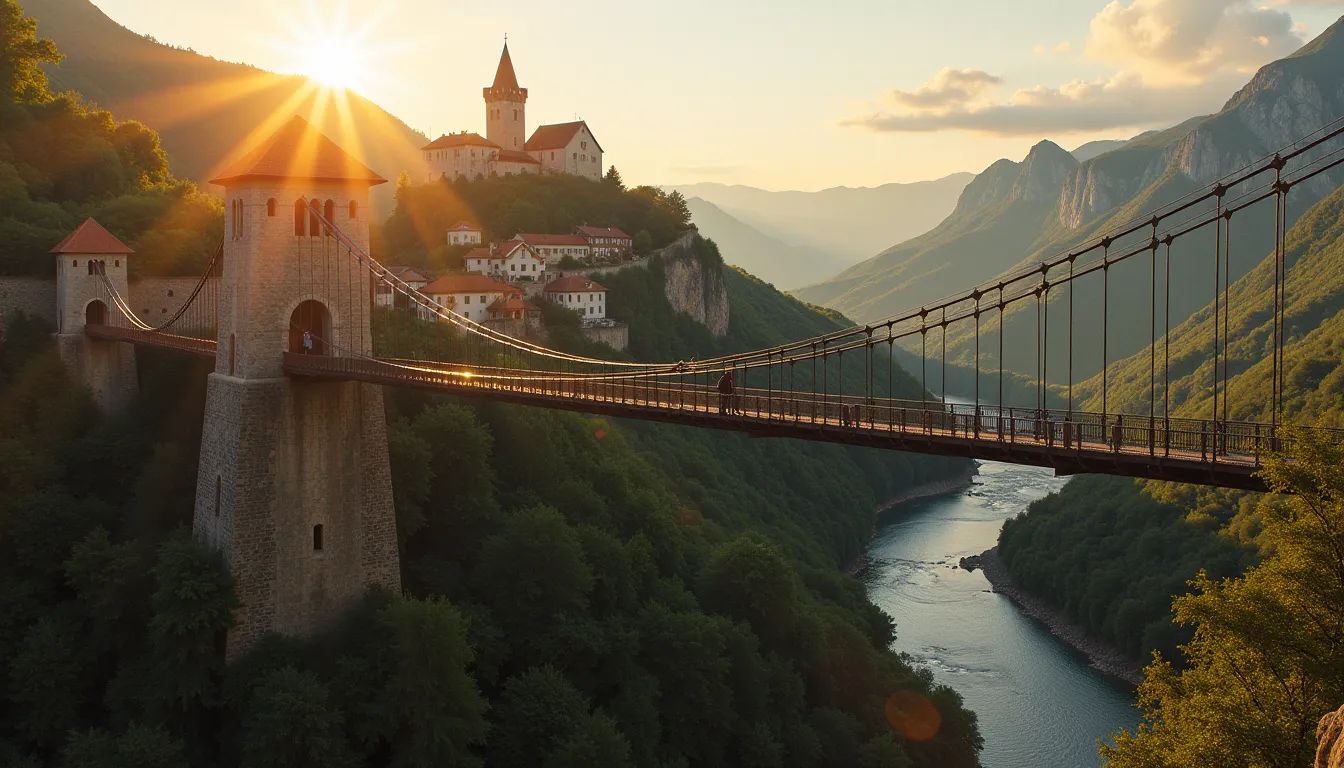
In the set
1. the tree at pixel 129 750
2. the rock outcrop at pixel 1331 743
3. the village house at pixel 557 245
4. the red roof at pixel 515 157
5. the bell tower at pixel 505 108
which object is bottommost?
the tree at pixel 129 750

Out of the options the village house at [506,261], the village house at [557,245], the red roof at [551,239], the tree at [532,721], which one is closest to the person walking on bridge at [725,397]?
the tree at [532,721]

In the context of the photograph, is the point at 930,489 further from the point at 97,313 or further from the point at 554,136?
the point at 97,313

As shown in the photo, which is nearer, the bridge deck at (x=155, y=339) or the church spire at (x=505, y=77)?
the bridge deck at (x=155, y=339)

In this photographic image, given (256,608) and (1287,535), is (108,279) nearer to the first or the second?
(256,608)

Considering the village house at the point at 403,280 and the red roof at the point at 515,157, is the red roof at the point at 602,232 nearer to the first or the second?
the red roof at the point at 515,157

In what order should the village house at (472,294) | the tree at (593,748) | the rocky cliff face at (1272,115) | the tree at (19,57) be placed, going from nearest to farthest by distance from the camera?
the tree at (593,748) → the tree at (19,57) → the village house at (472,294) → the rocky cliff face at (1272,115)

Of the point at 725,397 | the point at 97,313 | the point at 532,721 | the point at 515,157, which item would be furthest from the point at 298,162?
the point at 515,157

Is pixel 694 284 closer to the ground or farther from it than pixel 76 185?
closer to the ground
